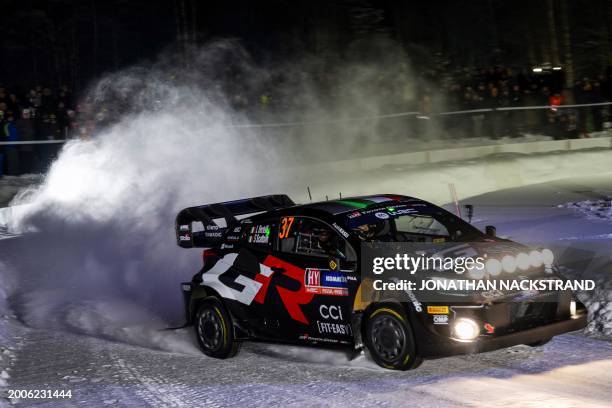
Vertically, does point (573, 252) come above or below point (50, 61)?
below

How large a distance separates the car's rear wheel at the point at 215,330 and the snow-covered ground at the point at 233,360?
133 millimetres

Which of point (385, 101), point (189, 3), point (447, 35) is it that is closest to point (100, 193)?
point (385, 101)

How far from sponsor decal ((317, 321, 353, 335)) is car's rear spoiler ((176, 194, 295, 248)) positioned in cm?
173

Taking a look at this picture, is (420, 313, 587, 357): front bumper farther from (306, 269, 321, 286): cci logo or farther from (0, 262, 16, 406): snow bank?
(0, 262, 16, 406): snow bank

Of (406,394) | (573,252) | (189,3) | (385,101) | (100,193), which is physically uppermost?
(189,3)

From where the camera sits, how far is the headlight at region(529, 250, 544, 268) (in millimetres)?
7106

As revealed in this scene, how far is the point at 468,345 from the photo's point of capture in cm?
644

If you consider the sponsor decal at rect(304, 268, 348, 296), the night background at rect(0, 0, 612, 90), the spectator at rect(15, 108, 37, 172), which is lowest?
the sponsor decal at rect(304, 268, 348, 296)

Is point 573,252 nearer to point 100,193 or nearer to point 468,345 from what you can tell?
point 468,345

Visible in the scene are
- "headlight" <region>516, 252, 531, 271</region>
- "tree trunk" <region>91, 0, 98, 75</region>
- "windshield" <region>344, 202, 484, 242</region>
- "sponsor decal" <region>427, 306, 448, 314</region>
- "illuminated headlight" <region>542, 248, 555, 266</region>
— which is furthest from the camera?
"tree trunk" <region>91, 0, 98, 75</region>

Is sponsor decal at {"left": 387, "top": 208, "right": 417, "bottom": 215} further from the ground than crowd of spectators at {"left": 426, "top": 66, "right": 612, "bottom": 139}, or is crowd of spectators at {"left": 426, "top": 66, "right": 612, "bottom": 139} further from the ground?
crowd of spectators at {"left": 426, "top": 66, "right": 612, "bottom": 139}

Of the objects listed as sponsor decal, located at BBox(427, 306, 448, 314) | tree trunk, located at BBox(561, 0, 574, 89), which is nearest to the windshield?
sponsor decal, located at BBox(427, 306, 448, 314)

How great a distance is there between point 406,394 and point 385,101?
1665cm

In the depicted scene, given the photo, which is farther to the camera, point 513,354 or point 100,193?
point 100,193
